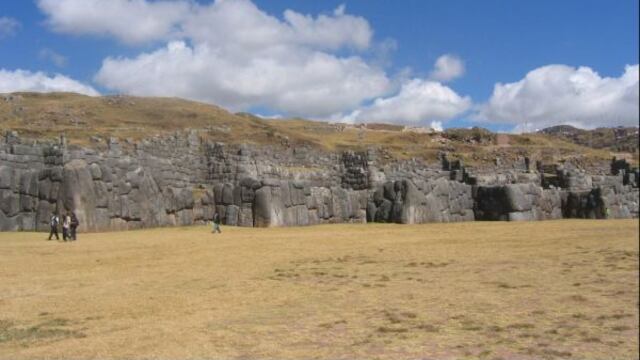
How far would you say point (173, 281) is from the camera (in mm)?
12695

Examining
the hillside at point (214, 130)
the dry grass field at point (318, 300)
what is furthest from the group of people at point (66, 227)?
the hillside at point (214, 130)

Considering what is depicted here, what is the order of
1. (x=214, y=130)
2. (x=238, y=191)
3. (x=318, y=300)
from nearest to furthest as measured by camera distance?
(x=318, y=300) → (x=238, y=191) → (x=214, y=130)

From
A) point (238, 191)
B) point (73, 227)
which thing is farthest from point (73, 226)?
point (238, 191)

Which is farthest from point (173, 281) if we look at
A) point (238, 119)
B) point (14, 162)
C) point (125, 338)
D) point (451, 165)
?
point (238, 119)

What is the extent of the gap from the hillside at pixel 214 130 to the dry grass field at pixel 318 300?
1783 inches

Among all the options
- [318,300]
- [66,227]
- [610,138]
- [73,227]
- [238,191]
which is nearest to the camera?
[318,300]

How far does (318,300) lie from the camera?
35.0ft

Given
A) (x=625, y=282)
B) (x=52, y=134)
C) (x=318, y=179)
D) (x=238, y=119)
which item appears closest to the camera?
(x=625, y=282)

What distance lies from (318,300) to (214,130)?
68.5 metres

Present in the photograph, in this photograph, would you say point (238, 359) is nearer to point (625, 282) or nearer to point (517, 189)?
point (625, 282)

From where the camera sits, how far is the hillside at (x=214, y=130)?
70.3 metres

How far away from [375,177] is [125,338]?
1180 inches

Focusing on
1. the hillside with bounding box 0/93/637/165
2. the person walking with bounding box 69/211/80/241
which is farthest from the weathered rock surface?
the hillside with bounding box 0/93/637/165

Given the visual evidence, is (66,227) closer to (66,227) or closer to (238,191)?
(66,227)
